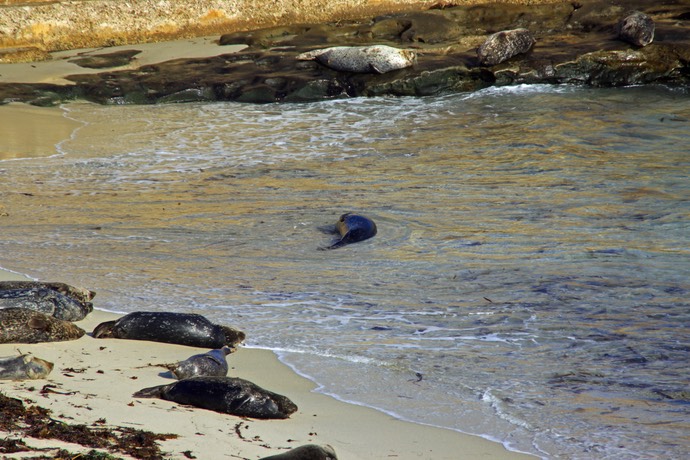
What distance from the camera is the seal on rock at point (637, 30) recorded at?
1327 cm

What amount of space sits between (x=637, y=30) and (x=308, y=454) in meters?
12.2

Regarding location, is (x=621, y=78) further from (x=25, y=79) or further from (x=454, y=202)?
(x=25, y=79)

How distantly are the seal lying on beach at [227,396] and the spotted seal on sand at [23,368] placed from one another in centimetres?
45

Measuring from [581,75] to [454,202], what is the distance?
22.3 ft

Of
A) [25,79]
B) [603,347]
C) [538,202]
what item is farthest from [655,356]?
[25,79]

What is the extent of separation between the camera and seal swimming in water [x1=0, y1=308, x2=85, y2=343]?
4.20 metres

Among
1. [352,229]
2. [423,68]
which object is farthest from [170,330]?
[423,68]

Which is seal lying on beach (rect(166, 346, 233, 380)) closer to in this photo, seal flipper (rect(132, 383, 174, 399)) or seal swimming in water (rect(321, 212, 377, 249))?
seal flipper (rect(132, 383, 174, 399))

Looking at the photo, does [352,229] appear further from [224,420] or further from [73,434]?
[73,434]

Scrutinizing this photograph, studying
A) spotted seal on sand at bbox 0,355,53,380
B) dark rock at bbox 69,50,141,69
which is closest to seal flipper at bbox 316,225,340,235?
spotted seal on sand at bbox 0,355,53,380

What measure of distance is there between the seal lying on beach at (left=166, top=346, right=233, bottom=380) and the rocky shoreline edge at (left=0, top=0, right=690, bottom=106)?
391 inches

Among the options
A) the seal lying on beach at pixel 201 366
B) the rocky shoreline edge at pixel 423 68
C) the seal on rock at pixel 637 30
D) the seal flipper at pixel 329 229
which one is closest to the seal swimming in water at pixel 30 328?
the seal lying on beach at pixel 201 366

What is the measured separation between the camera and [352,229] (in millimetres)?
6656

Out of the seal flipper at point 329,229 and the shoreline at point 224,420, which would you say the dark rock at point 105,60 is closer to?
the seal flipper at point 329,229
